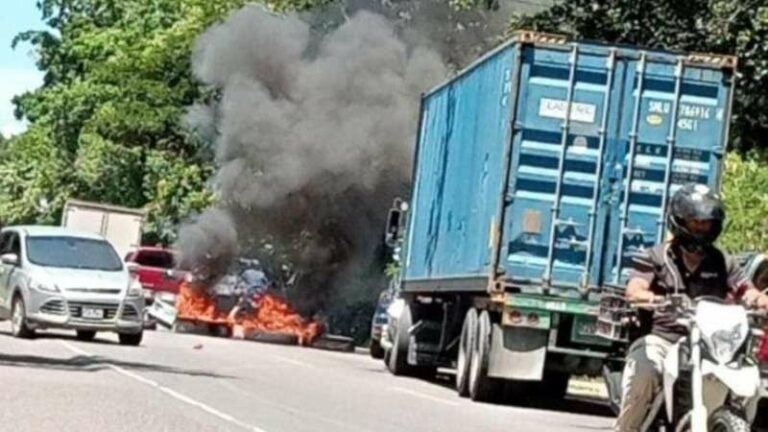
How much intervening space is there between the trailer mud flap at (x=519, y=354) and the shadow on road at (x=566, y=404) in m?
1.21

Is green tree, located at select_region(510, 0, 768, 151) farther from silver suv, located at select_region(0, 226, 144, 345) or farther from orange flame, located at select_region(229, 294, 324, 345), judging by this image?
orange flame, located at select_region(229, 294, 324, 345)

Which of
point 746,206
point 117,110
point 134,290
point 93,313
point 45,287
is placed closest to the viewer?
point 45,287

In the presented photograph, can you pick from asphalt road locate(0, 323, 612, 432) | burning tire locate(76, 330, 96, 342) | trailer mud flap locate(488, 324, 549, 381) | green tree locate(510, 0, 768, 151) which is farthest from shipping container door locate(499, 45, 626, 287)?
burning tire locate(76, 330, 96, 342)

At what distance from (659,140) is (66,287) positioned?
940 cm

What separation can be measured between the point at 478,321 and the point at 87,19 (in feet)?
146

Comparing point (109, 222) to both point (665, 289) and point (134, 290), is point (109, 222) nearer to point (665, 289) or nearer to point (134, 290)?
point (134, 290)

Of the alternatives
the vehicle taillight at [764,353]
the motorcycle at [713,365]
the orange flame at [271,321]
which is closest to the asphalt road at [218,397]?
the vehicle taillight at [764,353]

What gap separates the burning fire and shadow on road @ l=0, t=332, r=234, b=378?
17.4 m

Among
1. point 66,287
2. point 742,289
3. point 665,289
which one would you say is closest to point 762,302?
point 742,289

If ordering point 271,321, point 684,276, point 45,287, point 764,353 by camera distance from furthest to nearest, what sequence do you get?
point 271,321 < point 45,287 < point 764,353 < point 684,276

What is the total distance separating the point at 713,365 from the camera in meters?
9.16

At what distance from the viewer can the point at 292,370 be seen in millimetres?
25562

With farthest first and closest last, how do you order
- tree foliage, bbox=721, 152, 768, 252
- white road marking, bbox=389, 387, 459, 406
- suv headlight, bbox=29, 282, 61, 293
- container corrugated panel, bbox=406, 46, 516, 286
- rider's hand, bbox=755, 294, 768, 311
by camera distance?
1. tree foliage, bbox=721, 152, 768, 252
2. suv headlight, bbox=29, 282, 61, 293
3. container corrugated panel, bbox=406, 46, 516, 286
4. white road marking, bbox=389, 387, 459, 406
5. rider's hand, bbox=755, 294, 768, 311

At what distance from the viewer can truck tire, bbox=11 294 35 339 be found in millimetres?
27094
